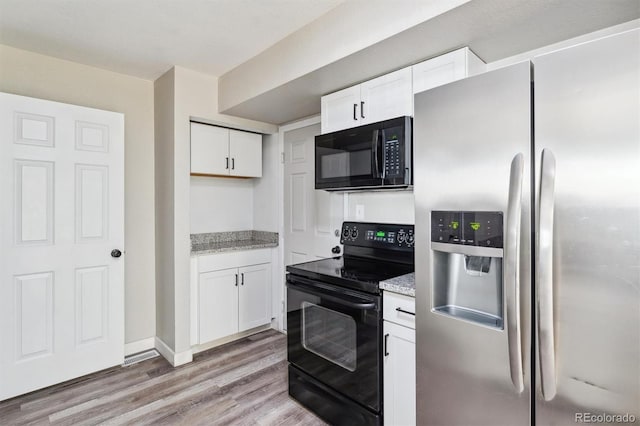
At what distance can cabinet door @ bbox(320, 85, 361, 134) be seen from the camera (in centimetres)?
223

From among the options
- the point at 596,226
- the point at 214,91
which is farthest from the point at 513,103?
the point at 214,91

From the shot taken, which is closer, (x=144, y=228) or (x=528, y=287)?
(x=528, y=287)

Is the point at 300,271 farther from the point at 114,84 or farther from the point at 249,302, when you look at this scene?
the point at 114,84

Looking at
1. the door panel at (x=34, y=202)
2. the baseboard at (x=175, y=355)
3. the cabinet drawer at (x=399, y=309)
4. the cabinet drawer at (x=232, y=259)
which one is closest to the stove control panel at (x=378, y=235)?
the cabinet drawer at (x=399, y=309)

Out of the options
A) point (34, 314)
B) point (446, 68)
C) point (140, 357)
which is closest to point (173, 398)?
point (140, 357)

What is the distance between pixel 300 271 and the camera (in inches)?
82.7

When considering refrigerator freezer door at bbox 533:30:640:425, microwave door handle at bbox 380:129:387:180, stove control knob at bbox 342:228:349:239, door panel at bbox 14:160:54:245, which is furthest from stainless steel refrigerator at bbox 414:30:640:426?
door panel at bbox 14:160:54:245

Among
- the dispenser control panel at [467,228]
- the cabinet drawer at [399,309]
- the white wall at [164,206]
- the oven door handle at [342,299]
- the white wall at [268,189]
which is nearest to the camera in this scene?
the dispenser control panel at [467,228]

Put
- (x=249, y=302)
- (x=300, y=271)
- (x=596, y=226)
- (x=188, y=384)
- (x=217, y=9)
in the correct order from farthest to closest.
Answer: (x=249, y=302) < (x=188, y=384) < (x=300, y=271) < (x=217, y=9) < (x=596, y=226)

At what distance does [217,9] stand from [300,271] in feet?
5.28

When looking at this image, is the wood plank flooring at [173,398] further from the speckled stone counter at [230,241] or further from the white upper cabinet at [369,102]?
the white upper cabinet at [369,102]

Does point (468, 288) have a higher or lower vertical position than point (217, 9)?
lower

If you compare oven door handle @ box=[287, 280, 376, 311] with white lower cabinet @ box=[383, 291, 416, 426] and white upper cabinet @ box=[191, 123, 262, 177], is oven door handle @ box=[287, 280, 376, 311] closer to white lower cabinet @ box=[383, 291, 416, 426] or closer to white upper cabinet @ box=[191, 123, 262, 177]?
white lower cabinet @ box=[383, 291, 416, 426]

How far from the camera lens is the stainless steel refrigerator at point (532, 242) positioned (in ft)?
3.16
